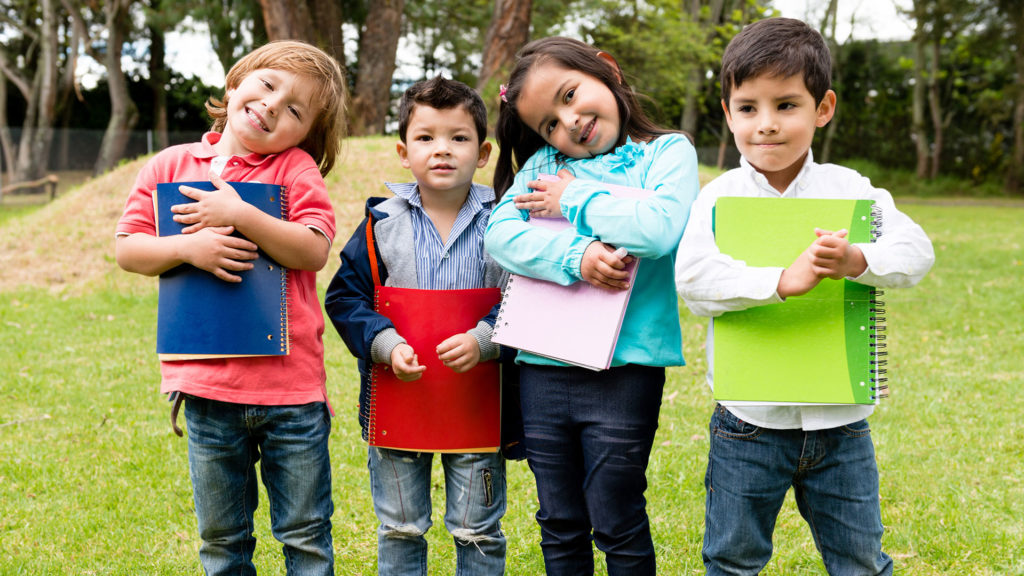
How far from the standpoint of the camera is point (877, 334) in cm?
189

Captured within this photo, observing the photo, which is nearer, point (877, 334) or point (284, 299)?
point (877, 334)

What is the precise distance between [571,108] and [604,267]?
436mm

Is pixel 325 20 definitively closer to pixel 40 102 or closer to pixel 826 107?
pixel 826 107

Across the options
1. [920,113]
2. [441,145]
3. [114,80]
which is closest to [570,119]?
[441,145]

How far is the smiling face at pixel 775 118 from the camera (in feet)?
6.23

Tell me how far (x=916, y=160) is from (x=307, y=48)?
2935 centimetres

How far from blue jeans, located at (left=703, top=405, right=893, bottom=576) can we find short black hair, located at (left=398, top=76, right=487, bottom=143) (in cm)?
99

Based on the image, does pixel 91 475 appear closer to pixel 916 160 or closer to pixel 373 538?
pixel 373 538

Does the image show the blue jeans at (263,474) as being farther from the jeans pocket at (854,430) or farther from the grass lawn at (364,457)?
the jeans pocket at (854,430)

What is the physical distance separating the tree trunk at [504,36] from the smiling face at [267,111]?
7.98 metres

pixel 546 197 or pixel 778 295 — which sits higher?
pixel 546 197

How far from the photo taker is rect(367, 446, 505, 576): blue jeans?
2319mm

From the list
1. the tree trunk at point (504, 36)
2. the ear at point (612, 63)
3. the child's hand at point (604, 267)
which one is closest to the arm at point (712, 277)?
the child's hand at point (604, 267)

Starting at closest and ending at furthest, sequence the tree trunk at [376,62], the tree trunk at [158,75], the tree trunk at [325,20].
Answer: the tree trunk at [376,62] < the tree trunk at [325,20] < the tree trunk at [158,75]
